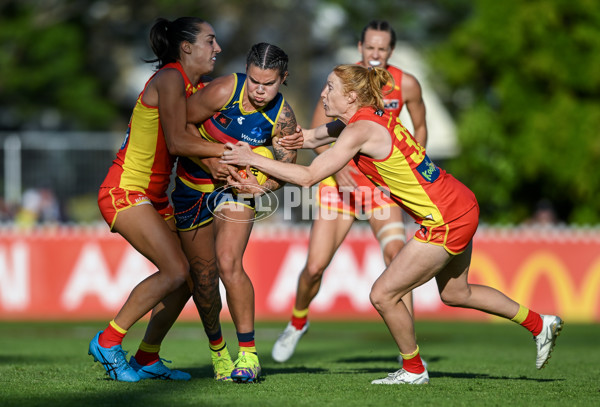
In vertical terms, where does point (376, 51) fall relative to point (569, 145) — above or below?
above

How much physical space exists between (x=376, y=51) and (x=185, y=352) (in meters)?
3.55

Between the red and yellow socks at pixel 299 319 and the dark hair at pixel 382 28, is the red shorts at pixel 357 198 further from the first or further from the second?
the dark hair at pixel 382 28

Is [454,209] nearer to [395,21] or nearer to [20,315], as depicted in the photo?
[20,315]

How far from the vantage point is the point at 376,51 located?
26.9 feet

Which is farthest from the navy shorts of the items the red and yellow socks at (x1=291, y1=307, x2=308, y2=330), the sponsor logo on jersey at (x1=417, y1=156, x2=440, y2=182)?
the red and yellow socks at (x1=291, y1=307, x2=308, y2=330)

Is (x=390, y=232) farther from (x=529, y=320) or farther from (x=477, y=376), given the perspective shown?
(x=529, y=320)

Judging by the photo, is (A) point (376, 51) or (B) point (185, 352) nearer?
(A) point (376, 51)

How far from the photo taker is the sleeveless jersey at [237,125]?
623 centimetres

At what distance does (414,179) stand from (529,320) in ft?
4.47

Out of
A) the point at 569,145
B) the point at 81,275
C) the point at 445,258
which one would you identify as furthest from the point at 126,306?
the point at 569,145

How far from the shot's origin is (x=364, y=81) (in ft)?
19.9

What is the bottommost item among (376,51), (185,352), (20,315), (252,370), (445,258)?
(20,315)

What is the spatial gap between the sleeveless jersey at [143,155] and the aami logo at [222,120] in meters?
0.29

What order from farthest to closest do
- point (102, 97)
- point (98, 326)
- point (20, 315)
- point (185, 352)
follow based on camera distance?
point (102, 97) → point (20, 315) → point (98, 326) → point (185, 352)
